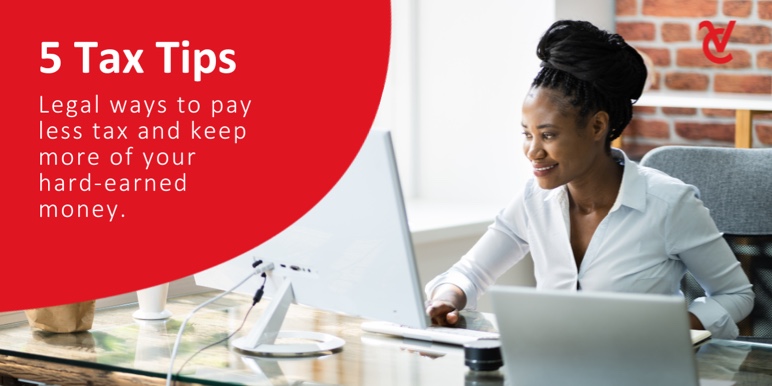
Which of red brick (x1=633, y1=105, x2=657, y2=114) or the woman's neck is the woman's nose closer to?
the woman's neck

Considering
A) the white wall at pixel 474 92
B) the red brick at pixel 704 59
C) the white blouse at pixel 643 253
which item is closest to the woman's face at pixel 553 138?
the white blouse at pixel 643 253

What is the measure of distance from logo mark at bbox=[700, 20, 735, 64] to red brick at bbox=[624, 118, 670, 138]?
26cm

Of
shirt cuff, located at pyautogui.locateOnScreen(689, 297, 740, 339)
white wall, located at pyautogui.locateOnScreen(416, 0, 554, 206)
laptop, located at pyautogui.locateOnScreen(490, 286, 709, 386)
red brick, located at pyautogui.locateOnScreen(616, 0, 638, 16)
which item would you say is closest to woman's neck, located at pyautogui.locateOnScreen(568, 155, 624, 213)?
shirt cuff, located at pyautogui.locateOnScreen(689, 297, 740, 339)

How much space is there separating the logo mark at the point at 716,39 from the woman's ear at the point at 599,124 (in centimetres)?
146

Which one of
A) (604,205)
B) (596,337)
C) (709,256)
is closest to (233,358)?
(596,337)

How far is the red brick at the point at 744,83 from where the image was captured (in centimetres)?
373

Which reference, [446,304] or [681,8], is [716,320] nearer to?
[446,304]

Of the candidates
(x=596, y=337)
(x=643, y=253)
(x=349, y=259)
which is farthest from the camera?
(x=643, y=253)

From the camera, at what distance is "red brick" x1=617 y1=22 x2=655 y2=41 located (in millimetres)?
3934

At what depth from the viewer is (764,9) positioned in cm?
370

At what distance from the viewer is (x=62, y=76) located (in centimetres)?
291

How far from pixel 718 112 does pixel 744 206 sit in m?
1.28

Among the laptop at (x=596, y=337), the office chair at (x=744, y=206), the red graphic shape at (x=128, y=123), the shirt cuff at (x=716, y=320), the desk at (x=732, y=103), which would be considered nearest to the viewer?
the laptop at (x=596, y=337)

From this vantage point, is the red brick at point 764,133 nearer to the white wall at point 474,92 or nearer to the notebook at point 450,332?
the white wall at point 474,92
